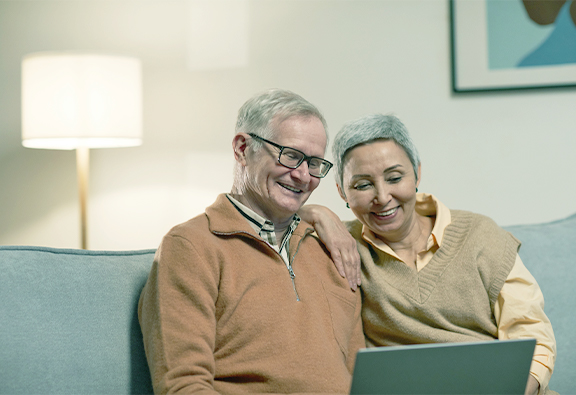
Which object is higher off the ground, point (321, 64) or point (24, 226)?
point (321, 64)

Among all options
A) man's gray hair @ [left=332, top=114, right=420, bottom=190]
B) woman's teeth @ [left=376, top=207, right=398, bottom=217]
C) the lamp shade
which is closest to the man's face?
man's gray hair @ [left=332, top=114, right=420, bottom=190]

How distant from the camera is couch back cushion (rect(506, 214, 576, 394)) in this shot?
5.17ft

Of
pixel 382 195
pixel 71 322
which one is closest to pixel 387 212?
pixel 382 195

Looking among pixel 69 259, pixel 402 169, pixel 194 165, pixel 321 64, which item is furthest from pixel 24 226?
pixel 402 169

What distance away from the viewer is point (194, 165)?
7.36 feet

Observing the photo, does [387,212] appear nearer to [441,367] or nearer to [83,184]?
[441,367]

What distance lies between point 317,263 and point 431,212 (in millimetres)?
438

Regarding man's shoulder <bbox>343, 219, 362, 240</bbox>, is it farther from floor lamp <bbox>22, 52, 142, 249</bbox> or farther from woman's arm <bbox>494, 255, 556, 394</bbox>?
floor lamp <bbox>22, 52, 142, 249</bbox>

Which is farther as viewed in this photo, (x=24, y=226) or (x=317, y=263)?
(x=24, y=226)

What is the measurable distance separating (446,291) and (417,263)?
0.38ft

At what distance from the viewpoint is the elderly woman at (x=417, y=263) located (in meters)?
1.38

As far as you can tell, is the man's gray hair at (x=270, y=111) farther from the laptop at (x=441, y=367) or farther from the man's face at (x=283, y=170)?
the laptop at (x=441, y=367)

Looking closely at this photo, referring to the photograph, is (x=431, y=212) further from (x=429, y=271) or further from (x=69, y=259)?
(x=69, y=259)

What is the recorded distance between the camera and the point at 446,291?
1403 mm
